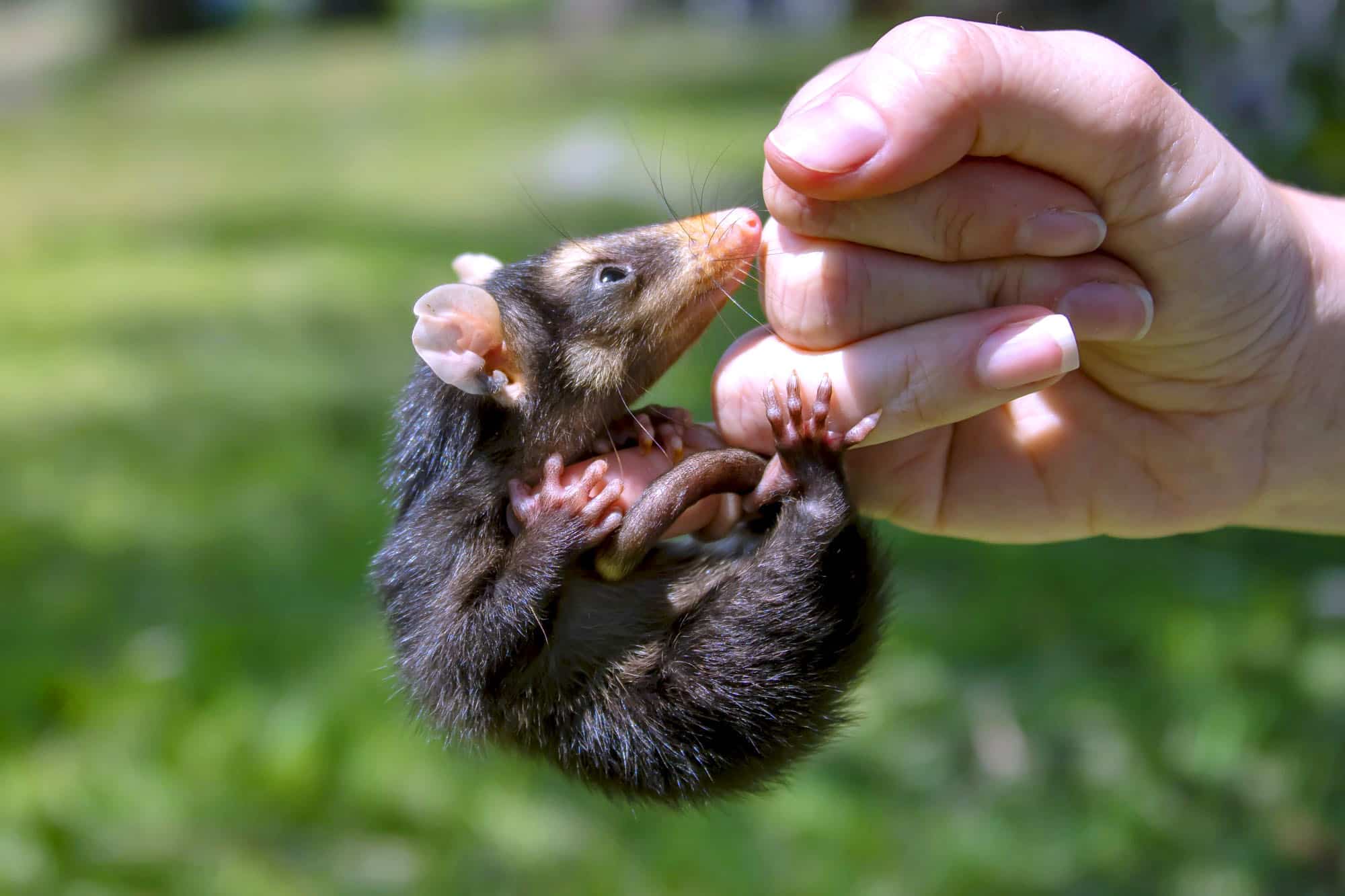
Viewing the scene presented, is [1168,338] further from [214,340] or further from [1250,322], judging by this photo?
[214,340]

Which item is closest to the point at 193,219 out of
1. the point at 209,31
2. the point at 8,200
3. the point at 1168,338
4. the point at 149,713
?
the point at 8,200

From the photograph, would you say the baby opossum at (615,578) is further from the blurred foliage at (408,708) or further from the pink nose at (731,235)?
the blurred foliage at (408,708)

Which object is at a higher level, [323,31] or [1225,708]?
[1225,708]

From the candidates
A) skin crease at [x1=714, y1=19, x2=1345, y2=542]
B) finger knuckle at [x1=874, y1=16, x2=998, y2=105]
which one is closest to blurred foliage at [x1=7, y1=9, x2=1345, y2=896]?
skin crease at [x1=714, y1=19, x2=1345, y2=542]

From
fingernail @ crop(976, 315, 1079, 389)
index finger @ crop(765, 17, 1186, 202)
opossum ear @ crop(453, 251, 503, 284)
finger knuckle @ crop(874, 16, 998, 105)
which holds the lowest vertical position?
opossum ear @ crop(453, 251, 503, 284)

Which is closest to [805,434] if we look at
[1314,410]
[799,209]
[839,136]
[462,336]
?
[799,209]

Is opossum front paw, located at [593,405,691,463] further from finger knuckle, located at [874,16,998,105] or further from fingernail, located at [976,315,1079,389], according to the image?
finger knuckle, located at [874,16,998,105]

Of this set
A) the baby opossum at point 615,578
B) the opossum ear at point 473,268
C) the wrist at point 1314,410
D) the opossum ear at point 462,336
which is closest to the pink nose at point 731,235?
the baby opossum at point 615,578

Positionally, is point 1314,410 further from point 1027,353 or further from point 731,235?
point 731,235
